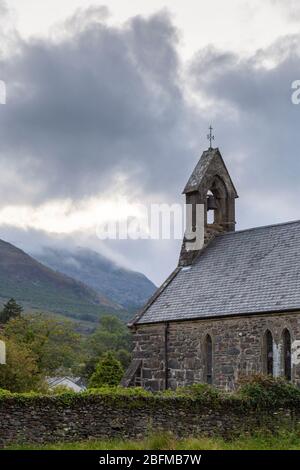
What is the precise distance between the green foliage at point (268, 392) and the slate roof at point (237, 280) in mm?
5232

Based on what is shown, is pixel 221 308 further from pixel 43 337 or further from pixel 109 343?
pixel 109 343

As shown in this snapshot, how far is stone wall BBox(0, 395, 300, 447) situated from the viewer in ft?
75.3

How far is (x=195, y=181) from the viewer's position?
44.0m

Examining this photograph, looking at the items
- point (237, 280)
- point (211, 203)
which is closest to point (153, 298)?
point (237, 280)

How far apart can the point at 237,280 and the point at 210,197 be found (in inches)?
328

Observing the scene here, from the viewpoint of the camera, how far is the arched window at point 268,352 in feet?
111

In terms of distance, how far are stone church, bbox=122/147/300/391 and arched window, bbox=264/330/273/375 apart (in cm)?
4

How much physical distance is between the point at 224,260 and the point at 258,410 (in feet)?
46.4

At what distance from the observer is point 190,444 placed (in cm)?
2077

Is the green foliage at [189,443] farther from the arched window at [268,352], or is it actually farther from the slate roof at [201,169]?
the slate roof at [201,169]

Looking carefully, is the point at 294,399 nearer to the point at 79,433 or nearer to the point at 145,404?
the point at 145,404

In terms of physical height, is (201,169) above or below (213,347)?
above

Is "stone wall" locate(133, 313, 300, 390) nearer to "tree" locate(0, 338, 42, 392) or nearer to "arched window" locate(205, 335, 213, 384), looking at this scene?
"arched window" locate(205, 335, 213, 384)
